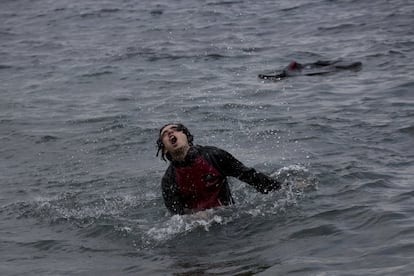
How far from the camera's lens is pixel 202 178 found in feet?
25.7

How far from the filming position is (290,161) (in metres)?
10.0

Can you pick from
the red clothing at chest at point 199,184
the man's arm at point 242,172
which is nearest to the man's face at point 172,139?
the red clothing at chest at point 199,184

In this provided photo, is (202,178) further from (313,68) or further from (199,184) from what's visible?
(313,68)

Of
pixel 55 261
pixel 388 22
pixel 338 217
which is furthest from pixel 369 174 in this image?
pixel 388 22

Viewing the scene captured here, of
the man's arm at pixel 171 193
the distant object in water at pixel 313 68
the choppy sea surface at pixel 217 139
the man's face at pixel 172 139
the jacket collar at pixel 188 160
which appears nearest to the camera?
the choppy sea surface at pixel 217 139

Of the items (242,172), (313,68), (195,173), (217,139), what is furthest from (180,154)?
(313,68)

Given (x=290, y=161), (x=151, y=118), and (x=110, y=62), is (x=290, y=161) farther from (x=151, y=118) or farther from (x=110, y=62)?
(x=110, y=62)

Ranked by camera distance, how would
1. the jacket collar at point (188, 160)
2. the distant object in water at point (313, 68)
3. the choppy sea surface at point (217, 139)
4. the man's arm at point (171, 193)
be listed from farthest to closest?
the distant object in water at point (313, 68), the man's arm at point (171, 193), the jacket collar at point (188, 160), the choppy sea surface at point (217, 139)

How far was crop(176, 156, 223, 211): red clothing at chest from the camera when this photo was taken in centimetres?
779

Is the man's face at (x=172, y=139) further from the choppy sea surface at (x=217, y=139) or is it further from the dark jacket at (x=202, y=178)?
the choppy sea surface at (x=217, y=139)

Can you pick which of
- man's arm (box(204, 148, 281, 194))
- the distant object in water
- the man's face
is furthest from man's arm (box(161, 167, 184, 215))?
the distant object in water

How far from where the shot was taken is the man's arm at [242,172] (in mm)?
7816

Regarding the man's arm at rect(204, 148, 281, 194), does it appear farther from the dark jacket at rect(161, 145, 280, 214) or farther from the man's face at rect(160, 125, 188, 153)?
the man's face at rect(160, 125, 188, 153)

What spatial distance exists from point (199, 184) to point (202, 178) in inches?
3.0
